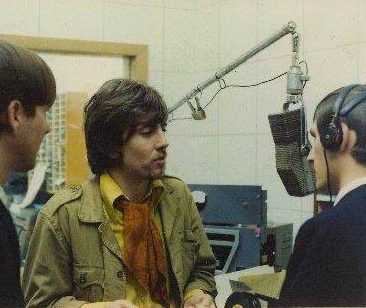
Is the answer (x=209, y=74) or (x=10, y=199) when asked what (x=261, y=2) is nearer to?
(x=209, y=74)

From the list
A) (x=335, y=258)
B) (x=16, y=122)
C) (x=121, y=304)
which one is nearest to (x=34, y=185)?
(x=121, y=304)

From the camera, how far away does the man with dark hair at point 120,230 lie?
120 cm

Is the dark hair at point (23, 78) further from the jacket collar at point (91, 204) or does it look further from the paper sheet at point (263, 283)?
the paper sheet at point (263, 283)

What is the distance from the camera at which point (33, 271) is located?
3.87 ft

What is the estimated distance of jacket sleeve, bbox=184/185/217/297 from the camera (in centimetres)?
134

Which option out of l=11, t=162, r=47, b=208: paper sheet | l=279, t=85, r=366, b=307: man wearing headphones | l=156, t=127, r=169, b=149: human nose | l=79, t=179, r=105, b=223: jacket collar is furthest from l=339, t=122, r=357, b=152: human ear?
l=11, t=162, r=47, b=208: paper sheet

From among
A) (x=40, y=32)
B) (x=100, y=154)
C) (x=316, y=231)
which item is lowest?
(x=316, y=231)

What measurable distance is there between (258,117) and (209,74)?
501mm

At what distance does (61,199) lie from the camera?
4.14 ft

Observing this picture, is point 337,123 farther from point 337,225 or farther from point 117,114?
point 117,114

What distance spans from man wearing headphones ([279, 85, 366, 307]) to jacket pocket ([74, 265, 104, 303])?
0.47 metres

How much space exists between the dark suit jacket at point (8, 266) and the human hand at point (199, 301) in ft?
1.81

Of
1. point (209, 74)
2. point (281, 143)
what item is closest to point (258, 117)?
point (209, 74)

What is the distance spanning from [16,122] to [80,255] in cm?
47
